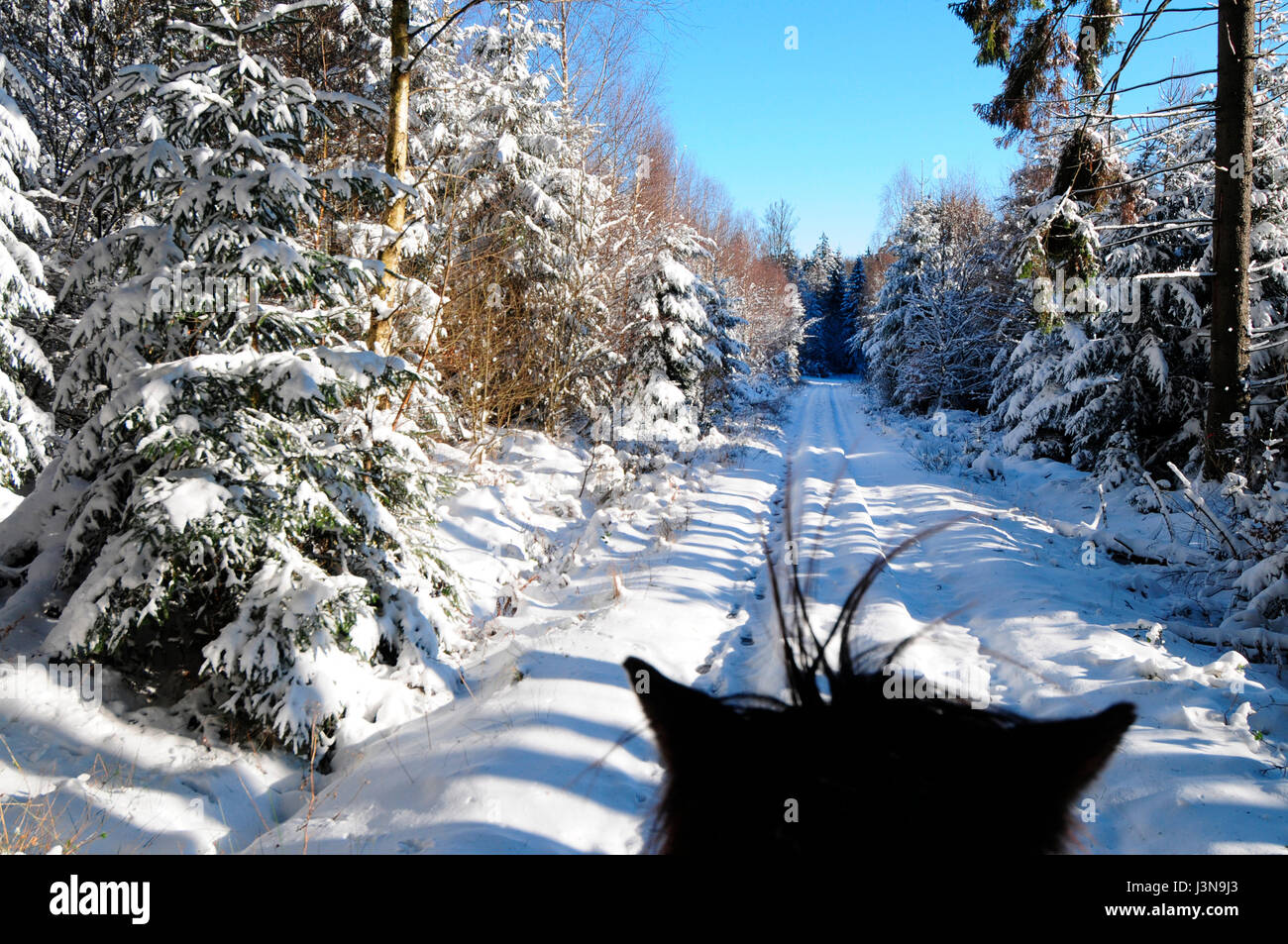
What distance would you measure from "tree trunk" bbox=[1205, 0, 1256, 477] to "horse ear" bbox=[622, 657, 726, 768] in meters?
6.97

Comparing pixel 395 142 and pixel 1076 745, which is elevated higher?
pixel 395 142

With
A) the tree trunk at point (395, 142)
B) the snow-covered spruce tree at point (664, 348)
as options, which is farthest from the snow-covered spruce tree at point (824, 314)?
the tree trunk at point (395, 142)

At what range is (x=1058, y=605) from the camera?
5.71 meters

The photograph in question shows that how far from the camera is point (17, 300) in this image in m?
6.50

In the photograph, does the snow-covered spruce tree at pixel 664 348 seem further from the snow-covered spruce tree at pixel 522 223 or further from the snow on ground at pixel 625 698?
the snow on ground at pixel 625 698

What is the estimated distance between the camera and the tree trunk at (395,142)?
5.66 meters

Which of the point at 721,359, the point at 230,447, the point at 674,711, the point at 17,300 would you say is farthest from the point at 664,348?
the point at 230,447

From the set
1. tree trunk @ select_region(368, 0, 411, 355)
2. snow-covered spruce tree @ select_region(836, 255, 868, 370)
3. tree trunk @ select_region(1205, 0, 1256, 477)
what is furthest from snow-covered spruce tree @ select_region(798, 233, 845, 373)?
tree trunk @ select_region(368, 0, 411, 355)

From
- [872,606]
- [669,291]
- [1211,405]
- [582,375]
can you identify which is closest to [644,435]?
[582,375]

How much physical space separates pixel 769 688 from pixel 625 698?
3.77ft

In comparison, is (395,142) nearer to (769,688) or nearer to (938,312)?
(769,688)

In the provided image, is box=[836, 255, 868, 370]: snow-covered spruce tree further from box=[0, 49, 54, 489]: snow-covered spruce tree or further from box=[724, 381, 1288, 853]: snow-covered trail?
box=[0, 49, 54, 489]: snow-covered spruce tree

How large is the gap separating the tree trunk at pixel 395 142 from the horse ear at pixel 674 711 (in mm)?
4177
